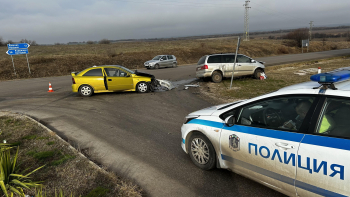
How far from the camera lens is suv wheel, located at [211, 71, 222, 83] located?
1513 cm

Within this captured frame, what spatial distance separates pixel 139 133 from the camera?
6520mm

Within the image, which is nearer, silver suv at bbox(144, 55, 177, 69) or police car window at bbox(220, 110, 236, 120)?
police car window at bbox(220, 110, 236, 120)

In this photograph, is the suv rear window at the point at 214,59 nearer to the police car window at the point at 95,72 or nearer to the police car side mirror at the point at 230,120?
the police car window at the point at 95,72

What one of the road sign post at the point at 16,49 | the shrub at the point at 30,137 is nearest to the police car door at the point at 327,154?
the shrub at the point at 30,137

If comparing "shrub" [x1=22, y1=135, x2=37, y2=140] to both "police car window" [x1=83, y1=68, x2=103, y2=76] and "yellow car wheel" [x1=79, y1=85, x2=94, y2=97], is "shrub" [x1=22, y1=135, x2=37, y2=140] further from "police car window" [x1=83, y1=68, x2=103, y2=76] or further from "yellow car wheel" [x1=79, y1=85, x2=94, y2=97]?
"police car window" [x1=83, y1=68, x2=103, y2=76]

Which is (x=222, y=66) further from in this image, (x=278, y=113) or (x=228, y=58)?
(x=278, y=113)

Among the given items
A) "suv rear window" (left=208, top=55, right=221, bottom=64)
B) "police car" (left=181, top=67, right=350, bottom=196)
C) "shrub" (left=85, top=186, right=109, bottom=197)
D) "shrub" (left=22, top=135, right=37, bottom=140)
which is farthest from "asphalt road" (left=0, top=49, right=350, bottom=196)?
"suv rear window" (left=208, top=55, right=221, bottom=64)

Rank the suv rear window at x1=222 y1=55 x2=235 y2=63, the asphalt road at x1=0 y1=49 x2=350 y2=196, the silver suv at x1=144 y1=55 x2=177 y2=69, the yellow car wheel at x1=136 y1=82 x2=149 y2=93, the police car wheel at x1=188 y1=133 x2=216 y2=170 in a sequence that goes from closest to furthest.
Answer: the asphalt road at x1=0 y1=49 x2=350 y2=196 < the police car wheel at x1=188 y1=133 x2=216 y2=170 < the yellow car wheel at x1=136 y1=82 x2=149 y2=93 < the suv rear window at x1=222 y1=55 x2=235 y2=63 < the silver suv at x1=144 y1=55 x2=177 y2=69

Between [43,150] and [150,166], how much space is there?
244 centimetres

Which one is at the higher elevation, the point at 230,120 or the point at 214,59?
the point at 214,59

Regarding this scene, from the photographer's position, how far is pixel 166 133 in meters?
6.40

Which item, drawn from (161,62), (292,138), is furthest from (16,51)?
(292,138)

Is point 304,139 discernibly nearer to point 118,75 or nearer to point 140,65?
point 118,75

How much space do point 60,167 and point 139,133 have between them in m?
2.38
